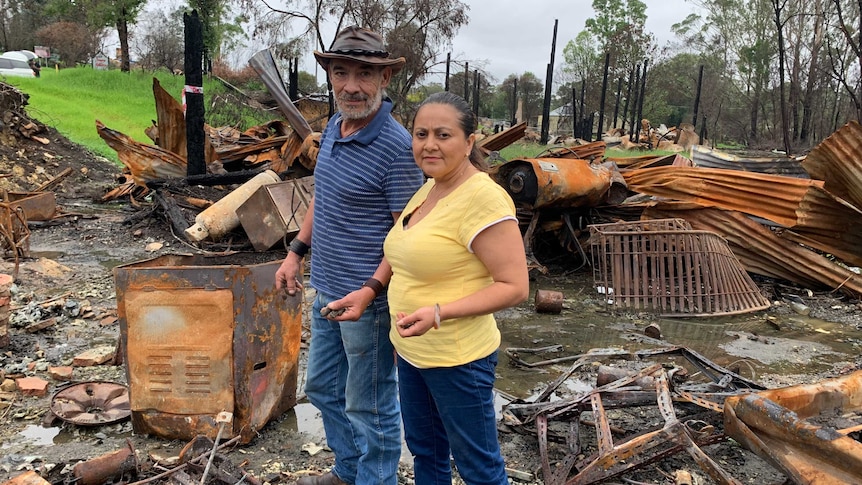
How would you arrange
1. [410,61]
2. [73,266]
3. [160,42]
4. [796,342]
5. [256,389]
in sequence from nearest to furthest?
[256,389], [796,342], [73,266], [410,61], [160,42]

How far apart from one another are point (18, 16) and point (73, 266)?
1801 inches

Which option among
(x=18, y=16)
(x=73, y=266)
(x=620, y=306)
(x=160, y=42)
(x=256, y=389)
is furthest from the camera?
(x=18, y=16)

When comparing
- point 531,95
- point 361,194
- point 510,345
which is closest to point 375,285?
point 361,194

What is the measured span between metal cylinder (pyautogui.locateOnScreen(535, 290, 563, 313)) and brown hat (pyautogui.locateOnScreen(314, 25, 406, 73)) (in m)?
4.04

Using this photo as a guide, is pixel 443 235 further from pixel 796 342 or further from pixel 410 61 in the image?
pixel 410 61

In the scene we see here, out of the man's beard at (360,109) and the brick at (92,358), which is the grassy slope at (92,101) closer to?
the brick at (92,358)

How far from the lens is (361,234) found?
2.32 metres

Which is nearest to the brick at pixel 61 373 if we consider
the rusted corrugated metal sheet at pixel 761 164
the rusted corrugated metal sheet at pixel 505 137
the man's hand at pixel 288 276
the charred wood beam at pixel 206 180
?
the man's hand at pixel 288 276

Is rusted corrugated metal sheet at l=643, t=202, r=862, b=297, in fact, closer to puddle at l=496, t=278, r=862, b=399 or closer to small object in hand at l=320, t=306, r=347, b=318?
puddle at l=496, t=278, r=862, b=399

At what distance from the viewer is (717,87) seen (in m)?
43.7

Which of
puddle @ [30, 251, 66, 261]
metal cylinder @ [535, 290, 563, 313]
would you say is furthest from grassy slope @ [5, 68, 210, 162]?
metal cylinder @ [535, 290, 563, 313]

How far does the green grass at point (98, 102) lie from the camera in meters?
19.6

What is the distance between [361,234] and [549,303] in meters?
4.05

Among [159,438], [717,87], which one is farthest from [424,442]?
[717,87]
